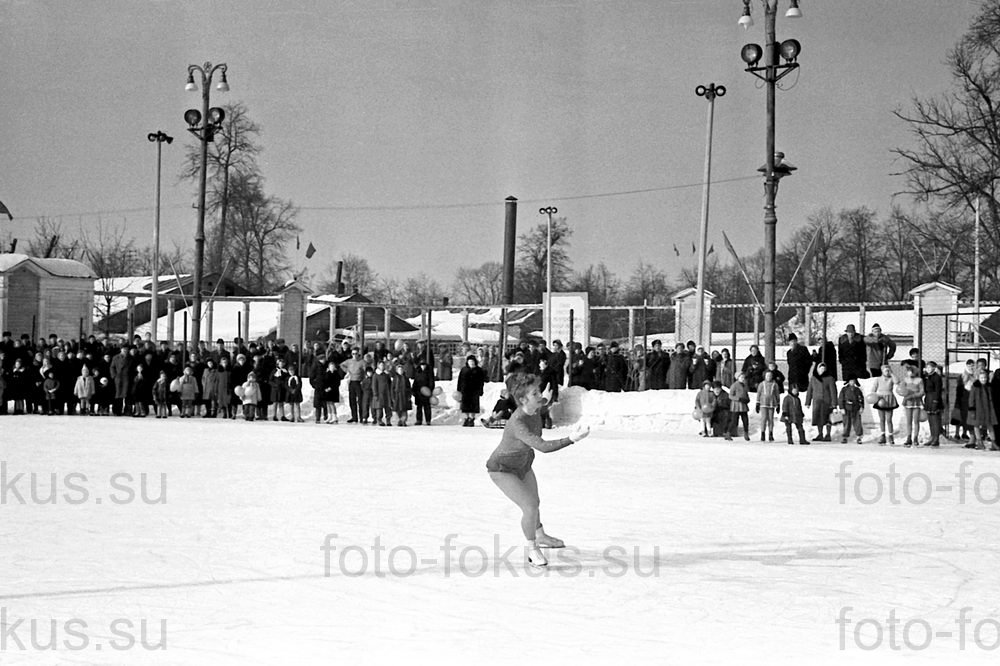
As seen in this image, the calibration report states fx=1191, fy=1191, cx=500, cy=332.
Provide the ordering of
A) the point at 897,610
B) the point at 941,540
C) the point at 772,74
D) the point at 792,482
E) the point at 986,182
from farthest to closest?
the point at 986,182
the point at 772,74
the point at 792,482
the point at 941,540
the point at 897,610

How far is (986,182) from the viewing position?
94.3 ft

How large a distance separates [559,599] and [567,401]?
18592 mm

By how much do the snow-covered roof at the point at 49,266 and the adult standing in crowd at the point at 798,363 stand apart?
20740 mm

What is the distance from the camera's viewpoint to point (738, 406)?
2270 centimetres

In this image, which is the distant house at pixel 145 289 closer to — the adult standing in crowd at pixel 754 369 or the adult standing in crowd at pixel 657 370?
the adult standing in crowd at pixel 657 370

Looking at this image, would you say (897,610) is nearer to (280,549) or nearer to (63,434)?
(280,549)

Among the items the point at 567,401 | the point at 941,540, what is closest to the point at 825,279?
the point at 567,401

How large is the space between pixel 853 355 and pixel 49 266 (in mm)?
22526

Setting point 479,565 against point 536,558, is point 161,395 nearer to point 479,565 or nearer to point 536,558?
point 479,565

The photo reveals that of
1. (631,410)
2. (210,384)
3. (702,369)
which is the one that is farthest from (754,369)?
(210,384)

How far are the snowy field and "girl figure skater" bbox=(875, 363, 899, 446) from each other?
5.19 meters

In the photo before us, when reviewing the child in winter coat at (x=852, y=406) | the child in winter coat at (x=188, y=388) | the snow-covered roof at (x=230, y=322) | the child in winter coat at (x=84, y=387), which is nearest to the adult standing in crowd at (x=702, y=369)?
the child in winter coat at (x=852, y=406)

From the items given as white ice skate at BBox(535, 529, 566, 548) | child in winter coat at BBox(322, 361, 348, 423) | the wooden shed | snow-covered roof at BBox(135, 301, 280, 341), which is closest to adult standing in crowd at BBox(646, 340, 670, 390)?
child in winter coat at BBox(322, 361, 348, 423)

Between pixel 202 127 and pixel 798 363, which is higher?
pixel 202 127
